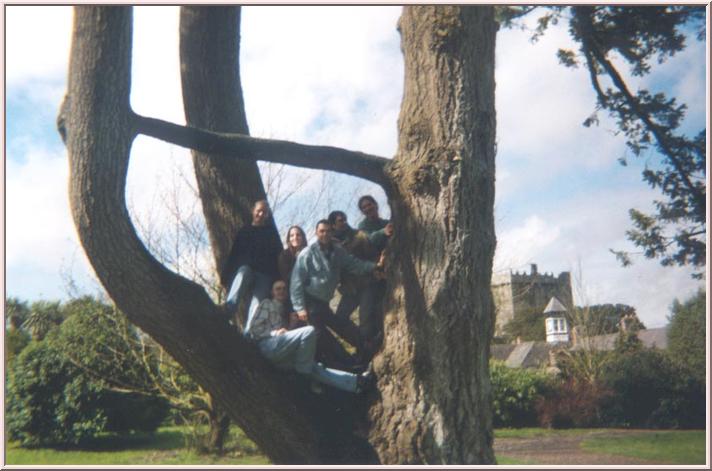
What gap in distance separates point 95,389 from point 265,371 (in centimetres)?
933

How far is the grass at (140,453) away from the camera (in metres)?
11.9

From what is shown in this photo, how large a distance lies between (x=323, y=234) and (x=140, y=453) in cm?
900

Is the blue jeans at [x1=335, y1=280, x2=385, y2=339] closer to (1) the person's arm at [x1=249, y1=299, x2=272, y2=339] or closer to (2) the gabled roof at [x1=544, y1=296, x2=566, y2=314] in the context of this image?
(1) the person's arm at [x1=249, y1=299, x2=272, y2=339]

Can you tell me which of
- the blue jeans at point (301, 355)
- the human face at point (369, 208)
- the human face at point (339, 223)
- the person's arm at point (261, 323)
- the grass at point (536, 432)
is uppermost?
the human face at point (369, 208)

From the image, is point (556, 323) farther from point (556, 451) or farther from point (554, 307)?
point (556, 451)

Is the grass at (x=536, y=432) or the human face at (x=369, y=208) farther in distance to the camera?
the grass at (x=536, y=432)

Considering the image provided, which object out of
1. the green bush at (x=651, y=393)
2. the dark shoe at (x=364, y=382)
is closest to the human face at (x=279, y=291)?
the dark shoe at (x=364, y=382)

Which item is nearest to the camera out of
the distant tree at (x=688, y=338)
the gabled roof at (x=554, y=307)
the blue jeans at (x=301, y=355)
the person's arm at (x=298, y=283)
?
the blue jeans at (x=301, y=355)

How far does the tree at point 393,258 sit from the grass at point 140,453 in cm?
647

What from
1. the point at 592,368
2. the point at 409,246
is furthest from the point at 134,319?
the point at 592,368

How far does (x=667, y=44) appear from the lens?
9.10 metres

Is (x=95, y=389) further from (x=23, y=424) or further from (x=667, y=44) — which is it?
(x=667, y=44)

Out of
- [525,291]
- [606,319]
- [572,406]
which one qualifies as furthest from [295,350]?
[606,319]

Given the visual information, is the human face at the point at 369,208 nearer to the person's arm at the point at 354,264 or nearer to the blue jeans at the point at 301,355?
the person's arm at the point at 354,264
